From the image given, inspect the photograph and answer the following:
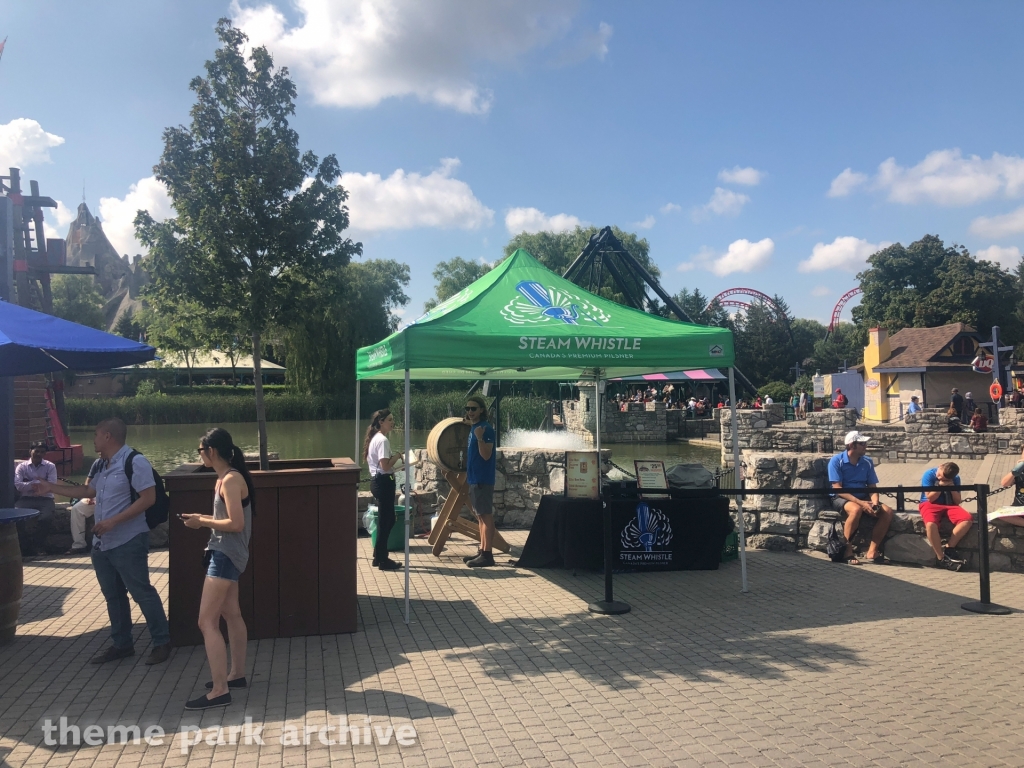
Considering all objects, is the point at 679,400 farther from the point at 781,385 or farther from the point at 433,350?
the point at 433,350

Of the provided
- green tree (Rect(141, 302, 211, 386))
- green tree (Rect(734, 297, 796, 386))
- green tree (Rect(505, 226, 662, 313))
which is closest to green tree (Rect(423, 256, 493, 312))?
green tree (Rect(505, 226, 662, 313))

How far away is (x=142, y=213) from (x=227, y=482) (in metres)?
5.99

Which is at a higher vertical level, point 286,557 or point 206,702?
point 286,557

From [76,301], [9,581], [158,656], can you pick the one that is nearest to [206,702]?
[158,656]

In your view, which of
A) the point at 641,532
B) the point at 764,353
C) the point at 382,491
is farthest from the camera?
the point at 764,353

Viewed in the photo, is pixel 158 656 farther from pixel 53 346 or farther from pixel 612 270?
pixel 612 270

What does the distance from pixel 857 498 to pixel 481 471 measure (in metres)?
4.18

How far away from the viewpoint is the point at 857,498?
816 centimetres

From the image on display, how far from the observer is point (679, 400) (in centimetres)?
4816

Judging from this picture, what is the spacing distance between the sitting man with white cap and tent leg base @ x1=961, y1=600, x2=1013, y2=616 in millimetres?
1752

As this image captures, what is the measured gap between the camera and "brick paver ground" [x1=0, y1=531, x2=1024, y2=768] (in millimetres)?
3680

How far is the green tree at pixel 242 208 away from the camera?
28.3 ft

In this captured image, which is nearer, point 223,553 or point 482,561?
point 223,553

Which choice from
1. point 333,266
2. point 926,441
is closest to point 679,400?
point 926,441
